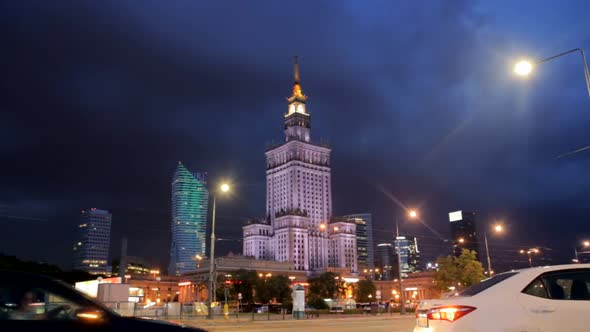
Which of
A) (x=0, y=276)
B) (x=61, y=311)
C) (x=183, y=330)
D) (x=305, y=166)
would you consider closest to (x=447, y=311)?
(x=183, y=330)

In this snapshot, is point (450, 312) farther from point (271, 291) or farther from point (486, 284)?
point (271, 291)

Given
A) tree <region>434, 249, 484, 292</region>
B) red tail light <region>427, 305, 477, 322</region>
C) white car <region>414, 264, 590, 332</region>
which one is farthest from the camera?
tree <region>434, 249, 484, 292</region>

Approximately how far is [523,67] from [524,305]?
11938 mm

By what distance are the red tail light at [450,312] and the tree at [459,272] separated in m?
54.4

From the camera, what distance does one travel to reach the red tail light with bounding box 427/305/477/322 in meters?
6.66

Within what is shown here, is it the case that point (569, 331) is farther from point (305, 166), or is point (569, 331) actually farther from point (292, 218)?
point (305, 166)

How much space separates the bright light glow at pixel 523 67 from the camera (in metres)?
16.1

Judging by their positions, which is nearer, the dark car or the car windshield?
the dark car

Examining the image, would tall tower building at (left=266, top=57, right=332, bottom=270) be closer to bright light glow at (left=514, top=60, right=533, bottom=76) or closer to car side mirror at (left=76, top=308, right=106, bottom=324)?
bright light glow at (left=514, top=60, right=533, bottom=76)

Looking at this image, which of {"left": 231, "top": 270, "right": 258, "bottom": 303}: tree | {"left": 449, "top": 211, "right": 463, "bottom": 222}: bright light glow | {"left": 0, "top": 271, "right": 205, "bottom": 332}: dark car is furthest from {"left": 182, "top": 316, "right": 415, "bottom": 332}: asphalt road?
{"left": 449, "top": 211, "right": 463, "bottom": 222}: bright light glow

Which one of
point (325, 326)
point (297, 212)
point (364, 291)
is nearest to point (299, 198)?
point (297, 212)

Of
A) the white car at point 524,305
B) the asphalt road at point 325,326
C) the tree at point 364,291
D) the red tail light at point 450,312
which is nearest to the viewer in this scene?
the white car at point 524,305

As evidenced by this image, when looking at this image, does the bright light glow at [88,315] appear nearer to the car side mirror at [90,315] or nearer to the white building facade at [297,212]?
the car side mirror at [90,315]

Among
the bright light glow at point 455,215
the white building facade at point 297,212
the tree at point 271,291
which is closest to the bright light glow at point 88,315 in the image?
the tree at point 271,291
